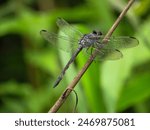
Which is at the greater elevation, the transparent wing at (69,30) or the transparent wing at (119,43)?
the transparent wing at (119,43)

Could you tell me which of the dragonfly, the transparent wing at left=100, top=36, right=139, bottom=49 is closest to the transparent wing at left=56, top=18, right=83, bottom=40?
the dragonfly

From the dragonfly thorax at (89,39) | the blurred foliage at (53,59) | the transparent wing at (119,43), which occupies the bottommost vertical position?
the blurred foliage at (53,59)

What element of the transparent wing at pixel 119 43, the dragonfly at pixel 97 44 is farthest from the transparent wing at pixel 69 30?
the transparent wing at pixel 119 43

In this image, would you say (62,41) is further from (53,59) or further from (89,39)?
(53,59)

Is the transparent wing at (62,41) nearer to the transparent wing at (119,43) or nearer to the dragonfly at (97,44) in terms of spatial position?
the dragonfly at (97,44)

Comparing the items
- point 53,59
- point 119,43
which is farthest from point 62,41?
point 53,59
